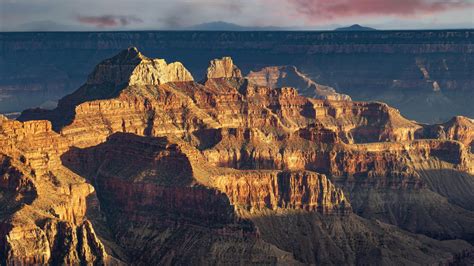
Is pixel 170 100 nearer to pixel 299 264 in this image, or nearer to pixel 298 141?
pixel 298 141

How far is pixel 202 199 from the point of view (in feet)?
495

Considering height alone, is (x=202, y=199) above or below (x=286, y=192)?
below

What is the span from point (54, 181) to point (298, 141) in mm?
49661

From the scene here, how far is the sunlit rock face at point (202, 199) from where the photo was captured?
143000mm

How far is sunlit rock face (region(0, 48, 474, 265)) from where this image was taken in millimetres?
143000

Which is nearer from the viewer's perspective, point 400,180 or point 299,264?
point 299,264

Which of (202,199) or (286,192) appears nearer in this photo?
(202,199)

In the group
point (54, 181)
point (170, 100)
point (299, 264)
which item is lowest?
point (299, 264)

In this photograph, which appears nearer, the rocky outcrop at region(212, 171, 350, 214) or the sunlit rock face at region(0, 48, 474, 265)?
the sunlit rock face at region(0, 48, 474, 265)

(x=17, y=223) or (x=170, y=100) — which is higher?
(x=170, y=100)

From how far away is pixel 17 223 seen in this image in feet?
431

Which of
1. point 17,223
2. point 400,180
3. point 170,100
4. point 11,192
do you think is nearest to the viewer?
point 17,223

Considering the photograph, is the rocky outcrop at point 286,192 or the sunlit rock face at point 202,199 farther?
the rocky outcrop at point 286,192

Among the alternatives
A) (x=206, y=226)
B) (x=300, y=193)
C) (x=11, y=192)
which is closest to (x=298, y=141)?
(x=300, y=193)
